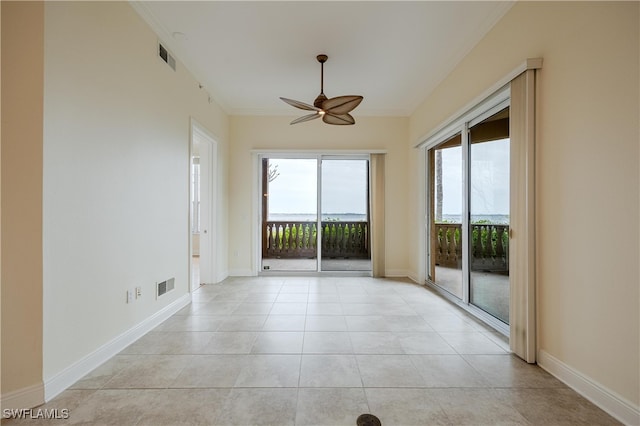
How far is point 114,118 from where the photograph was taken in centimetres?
235

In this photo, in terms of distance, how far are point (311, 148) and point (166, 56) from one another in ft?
9.06

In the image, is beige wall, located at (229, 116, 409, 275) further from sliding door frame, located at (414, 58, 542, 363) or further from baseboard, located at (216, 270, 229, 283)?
sliding door frame, located at (414, 58, 542, 363)

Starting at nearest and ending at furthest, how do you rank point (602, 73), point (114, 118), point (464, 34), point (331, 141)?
point (602, 73) < point (114, 118) < point (464, 34) < point (331, 141)

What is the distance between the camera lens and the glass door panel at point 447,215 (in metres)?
3.95

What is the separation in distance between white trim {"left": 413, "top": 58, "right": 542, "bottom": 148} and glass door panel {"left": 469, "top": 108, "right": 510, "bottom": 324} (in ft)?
0.72

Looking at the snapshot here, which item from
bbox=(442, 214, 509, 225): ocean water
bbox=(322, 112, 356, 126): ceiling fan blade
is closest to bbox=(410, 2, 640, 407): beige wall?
bbox=(442, 214, 509, 225): ocean water

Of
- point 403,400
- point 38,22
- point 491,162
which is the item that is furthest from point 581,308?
point 38,22

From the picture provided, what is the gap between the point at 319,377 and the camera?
2.05 meters


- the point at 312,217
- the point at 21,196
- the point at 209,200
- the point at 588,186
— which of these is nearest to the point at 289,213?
the point at 312,217

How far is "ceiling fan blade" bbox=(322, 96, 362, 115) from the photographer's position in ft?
10.6

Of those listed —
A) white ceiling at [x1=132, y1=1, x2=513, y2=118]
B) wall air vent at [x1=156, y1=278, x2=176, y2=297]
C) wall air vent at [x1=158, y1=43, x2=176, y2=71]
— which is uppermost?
white ceiling at [x1=132, y1=1, x2=513, y2=118]

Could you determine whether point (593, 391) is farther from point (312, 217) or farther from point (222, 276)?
point (222, 276)

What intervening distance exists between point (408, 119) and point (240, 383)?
5.04m

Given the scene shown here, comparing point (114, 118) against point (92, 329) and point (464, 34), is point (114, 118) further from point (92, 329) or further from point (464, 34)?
A: point (464, 34)
